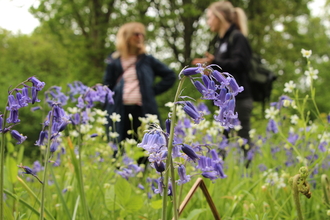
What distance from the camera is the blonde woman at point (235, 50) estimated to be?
3.86 m

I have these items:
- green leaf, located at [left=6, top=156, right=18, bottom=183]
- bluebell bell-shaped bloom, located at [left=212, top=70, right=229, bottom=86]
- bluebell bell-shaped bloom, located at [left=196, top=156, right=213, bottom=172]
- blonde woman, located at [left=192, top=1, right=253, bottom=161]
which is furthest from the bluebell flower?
blonde woman, located at [left=192, top=1, right=253, bottom=161]

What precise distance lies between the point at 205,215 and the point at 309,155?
1.38m

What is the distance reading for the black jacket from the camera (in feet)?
12.6

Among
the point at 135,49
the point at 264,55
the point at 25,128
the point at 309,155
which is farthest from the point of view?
the point at 264,55

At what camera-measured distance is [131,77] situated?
423 cm

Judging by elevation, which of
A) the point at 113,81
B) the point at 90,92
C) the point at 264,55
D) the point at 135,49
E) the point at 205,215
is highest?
the point at 264,55

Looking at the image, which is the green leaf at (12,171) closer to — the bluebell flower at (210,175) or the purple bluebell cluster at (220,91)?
the bluebell flower at (210,175)

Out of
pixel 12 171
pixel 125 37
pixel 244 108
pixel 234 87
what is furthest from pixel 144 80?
pixel 234 87

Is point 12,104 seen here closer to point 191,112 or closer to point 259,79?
point 191,112

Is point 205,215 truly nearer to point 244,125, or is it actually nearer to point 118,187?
point 118,187

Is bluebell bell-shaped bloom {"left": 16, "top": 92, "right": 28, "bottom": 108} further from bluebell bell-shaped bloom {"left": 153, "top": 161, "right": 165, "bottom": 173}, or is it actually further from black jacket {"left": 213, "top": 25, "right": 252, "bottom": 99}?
black jacket {"left": 213, "top": 25, "right": 252, "bottom": 99}

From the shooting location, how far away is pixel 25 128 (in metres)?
8.04

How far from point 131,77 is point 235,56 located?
4.15 feet

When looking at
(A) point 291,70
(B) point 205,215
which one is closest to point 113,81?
(B) point 205,215
